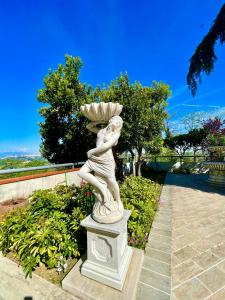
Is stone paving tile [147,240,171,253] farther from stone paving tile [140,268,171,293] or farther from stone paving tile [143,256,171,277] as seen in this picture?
stone paving tile [140,268,171,293]

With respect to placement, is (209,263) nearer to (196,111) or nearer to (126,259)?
(126,259)

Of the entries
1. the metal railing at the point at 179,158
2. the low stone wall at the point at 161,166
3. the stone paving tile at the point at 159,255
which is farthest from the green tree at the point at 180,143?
the stone paving tile at the point at 159,255

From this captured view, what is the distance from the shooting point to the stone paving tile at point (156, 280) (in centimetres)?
180

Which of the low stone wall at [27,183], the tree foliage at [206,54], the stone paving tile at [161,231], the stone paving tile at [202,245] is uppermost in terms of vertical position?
the tree foliage at [206,54]

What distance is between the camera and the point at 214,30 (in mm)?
6289

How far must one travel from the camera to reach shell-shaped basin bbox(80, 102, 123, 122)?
6.21 feet

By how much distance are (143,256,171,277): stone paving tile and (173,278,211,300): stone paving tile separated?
8.4 inches

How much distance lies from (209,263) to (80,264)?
74.2 inches

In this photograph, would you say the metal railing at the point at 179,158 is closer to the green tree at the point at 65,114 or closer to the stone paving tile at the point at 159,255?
the green tree at the point at 65,114

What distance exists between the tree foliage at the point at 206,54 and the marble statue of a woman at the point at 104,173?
24.9ft

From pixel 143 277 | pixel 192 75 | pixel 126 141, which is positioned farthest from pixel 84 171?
pixel 192 75

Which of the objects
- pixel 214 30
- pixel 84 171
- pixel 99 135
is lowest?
pixel 84 171

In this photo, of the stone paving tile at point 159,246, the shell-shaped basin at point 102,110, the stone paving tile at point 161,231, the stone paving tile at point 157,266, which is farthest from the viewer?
the stone paving tile at point 161,231

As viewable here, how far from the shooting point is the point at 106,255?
1.83 m
